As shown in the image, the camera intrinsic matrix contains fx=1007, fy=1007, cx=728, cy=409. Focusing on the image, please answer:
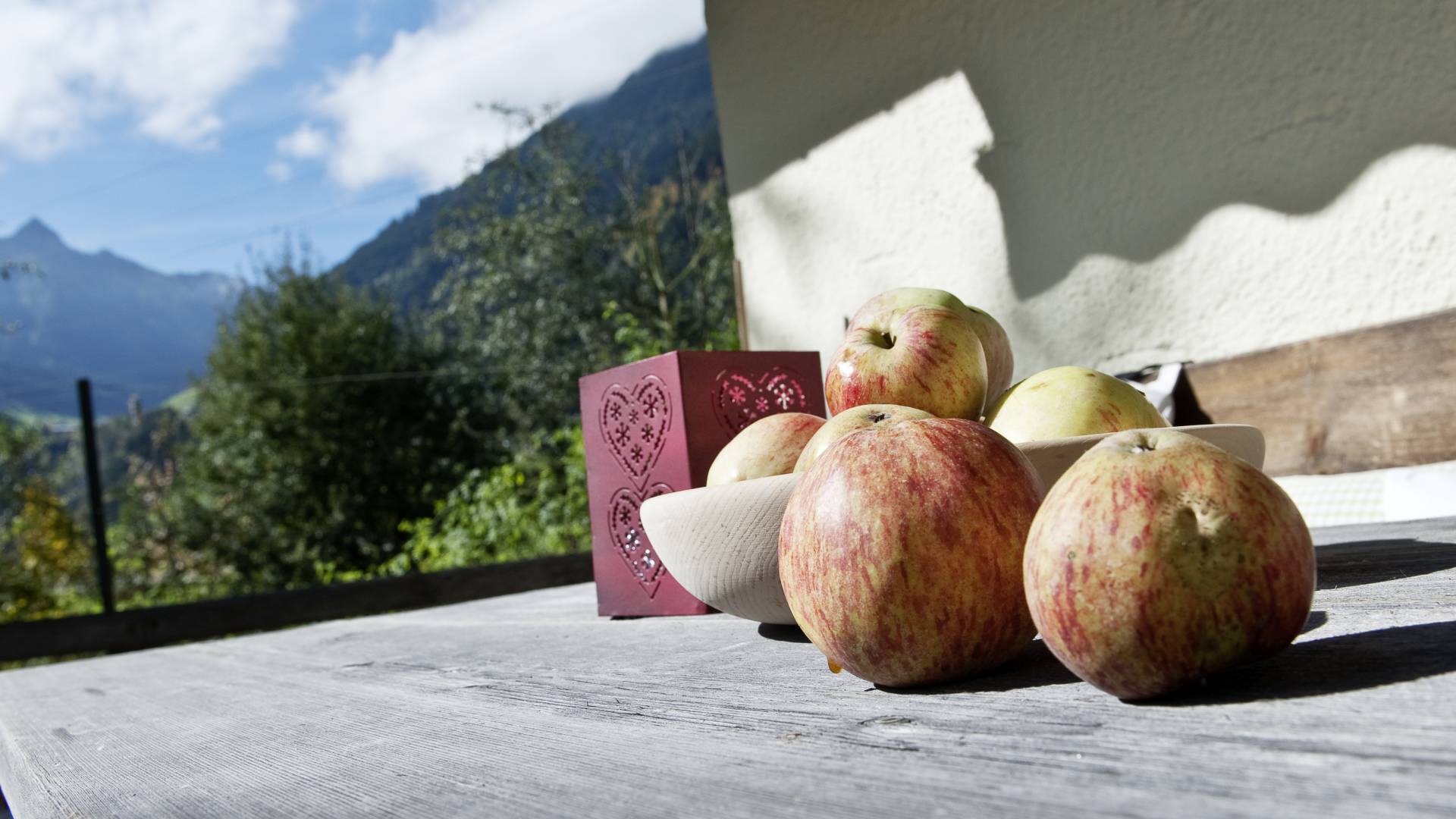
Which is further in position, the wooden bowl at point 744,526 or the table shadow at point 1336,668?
the wooden bowl at point 744,526

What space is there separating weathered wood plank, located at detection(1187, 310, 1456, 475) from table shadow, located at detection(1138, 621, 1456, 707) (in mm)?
1625

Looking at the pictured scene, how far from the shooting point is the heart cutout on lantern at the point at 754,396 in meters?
1.40

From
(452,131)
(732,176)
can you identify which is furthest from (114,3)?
(732,176)

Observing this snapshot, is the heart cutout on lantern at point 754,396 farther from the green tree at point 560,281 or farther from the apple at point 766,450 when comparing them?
the green tree at point 560,281

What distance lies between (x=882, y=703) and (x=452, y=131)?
33027 millimetres

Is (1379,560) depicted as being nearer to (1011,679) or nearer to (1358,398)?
(1011,679)

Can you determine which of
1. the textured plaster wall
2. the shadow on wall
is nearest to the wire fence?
the textured plaster wall

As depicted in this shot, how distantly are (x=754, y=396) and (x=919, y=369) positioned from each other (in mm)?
448

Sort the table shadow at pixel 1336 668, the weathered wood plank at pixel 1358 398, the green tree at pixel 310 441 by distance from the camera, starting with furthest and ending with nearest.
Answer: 1. the green tree at pixel 310 441
2. the weathered wood plank at pixel 1358 398
3. the table shadow at pixel 1336 668

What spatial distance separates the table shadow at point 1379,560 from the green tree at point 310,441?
12.2 m

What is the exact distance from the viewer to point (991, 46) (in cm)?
297

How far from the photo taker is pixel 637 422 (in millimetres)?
1456

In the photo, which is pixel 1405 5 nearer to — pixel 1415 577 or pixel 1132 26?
pixel 1132 26

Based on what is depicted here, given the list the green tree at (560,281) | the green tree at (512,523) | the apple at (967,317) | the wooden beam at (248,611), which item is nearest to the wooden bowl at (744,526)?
the apple at (967,317)
